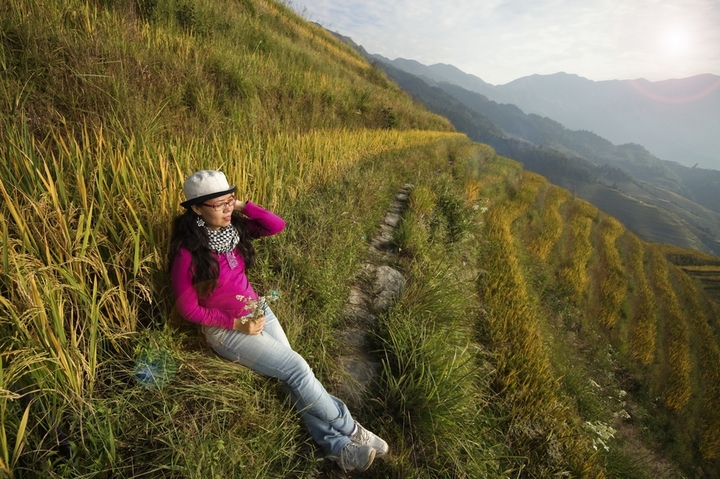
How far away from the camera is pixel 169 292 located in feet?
5.56

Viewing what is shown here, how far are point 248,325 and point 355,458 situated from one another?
2.99 feet

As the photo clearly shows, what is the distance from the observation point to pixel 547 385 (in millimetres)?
2982

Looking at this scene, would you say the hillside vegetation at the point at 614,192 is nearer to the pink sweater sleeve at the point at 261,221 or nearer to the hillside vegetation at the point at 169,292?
the hillside vegetation at the point at 169,292

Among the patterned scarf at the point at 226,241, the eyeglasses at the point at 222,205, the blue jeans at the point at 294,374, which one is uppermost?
the eyeglasses at the point at 222,205

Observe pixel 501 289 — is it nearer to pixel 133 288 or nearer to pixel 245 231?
pixel 245 231

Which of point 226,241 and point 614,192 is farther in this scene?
point 614,192

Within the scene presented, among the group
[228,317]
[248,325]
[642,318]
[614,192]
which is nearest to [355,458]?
[248,325]

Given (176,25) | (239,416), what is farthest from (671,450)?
(176,25)

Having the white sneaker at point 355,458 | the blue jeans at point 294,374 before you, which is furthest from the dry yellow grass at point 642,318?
the blue jeans at point 294,374

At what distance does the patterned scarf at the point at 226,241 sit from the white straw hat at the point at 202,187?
0.62 ft

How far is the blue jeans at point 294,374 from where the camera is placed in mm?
1588

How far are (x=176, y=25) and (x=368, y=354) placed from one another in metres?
5.95

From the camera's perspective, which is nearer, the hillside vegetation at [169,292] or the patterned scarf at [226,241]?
the hillside vegetation at [169,292]

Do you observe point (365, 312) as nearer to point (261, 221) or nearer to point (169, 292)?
point (261, 221)
